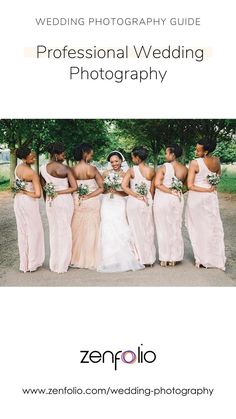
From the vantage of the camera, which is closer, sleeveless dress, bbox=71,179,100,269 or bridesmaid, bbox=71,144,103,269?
bridesmaid, bbox=71,144,103,269

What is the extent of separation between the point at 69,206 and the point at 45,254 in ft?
3.52

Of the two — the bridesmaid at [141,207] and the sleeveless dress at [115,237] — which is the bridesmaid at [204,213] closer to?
the bridesmaid at [141,207]

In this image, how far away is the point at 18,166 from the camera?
29.0 feet

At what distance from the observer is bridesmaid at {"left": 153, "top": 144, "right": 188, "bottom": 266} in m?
9.07

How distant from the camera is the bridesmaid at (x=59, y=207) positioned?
8.93m

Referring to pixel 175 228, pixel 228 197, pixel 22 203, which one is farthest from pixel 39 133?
pixel 228 197

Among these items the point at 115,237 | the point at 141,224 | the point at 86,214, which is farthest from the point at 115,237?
the point at 86,214

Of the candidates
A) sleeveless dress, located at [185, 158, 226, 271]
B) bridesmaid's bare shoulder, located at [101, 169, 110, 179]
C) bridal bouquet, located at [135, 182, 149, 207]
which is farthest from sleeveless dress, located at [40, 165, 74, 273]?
sleeveless dress, located at [185, 158, 226, 271]

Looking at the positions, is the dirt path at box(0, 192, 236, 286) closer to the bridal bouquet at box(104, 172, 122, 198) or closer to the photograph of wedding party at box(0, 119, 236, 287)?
the photograph of wedding party at box(0, 119, 236, 287)

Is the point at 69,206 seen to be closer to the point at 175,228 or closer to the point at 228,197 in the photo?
the point at 175,228

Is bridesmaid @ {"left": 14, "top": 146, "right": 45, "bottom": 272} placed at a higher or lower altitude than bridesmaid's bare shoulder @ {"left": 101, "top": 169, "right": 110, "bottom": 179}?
lower
